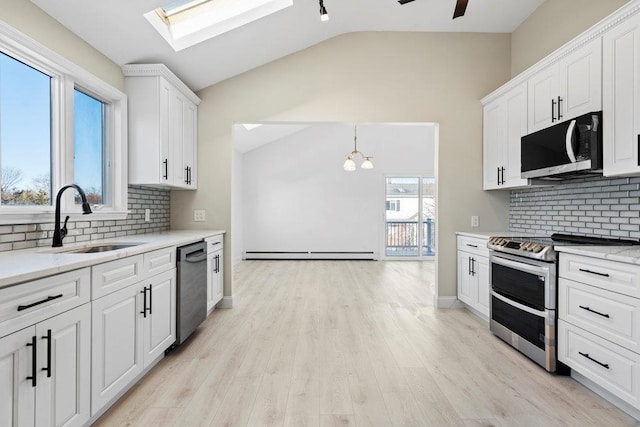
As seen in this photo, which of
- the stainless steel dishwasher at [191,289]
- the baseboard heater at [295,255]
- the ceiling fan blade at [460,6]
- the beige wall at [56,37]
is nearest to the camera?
the beige wall at [56,37]

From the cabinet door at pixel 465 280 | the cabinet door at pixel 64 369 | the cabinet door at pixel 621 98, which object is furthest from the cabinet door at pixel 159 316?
the cabinet door at pixel 621 98

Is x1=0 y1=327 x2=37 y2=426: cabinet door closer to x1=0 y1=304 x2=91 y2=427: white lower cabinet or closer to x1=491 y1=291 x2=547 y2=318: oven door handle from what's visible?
x1=0 y1=304 x2=91 y2=427: white lower cabinet

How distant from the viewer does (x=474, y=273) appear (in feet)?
11.5

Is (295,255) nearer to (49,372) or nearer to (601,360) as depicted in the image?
(601,360)

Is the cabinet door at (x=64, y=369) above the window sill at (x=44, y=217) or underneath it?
underneath

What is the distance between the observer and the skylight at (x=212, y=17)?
300 cm

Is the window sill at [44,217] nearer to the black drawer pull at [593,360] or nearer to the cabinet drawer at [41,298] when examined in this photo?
the cabinet drawer at [41,298]

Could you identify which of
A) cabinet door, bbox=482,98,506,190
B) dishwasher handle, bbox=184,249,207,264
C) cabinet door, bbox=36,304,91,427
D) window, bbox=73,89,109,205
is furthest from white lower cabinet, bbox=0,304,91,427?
cabinet door, bbox=482,98,506,190

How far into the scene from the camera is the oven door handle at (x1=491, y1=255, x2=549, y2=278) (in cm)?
240

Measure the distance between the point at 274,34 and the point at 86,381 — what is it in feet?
10.6

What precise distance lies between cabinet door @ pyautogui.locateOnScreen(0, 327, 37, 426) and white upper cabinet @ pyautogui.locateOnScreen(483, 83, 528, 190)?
3609 millimetres

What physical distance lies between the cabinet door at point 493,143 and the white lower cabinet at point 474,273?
2.29ft

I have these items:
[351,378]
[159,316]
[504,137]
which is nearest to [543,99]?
[504,137]

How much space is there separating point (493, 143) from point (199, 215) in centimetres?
339
